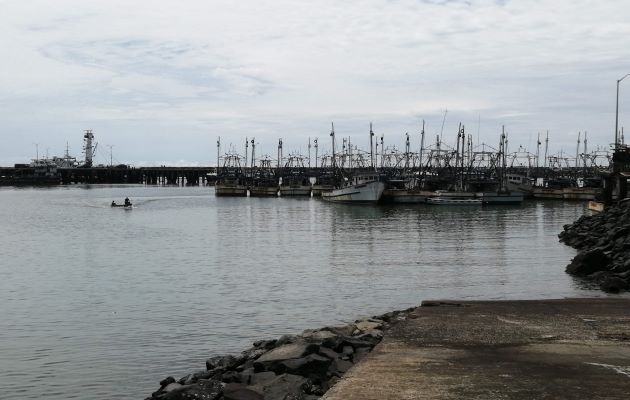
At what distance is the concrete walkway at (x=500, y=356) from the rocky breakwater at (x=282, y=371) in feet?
2.71

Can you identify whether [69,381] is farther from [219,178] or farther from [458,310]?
[219,178]

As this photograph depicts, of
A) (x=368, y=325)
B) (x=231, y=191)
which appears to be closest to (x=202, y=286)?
(x=368, y=325)

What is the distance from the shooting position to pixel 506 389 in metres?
10.7

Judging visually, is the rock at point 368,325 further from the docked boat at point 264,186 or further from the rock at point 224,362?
the docked boat at point 264,186

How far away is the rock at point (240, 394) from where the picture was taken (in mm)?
12164

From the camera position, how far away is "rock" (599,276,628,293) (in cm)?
2588

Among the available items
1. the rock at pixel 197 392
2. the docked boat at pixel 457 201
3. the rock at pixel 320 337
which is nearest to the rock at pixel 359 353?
the rock at pixel 320 337

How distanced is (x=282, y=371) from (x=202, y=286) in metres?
17.6

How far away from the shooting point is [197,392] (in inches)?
508

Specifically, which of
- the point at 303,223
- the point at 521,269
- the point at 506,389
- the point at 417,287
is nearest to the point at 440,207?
the point at 303,223

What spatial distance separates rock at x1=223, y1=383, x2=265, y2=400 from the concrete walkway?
5.37 ft

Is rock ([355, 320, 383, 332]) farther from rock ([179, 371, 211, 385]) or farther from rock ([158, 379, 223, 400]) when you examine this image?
rock ([158, 379, 223, 400])

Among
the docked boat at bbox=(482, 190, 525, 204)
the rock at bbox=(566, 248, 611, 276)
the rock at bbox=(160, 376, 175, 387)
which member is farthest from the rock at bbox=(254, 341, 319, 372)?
the docked boat at bbox=(482, 190, 525, 204)

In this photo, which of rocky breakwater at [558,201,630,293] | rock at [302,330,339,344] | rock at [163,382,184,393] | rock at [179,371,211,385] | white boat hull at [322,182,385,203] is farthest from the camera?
white boat hull at [322,182,385,203]
